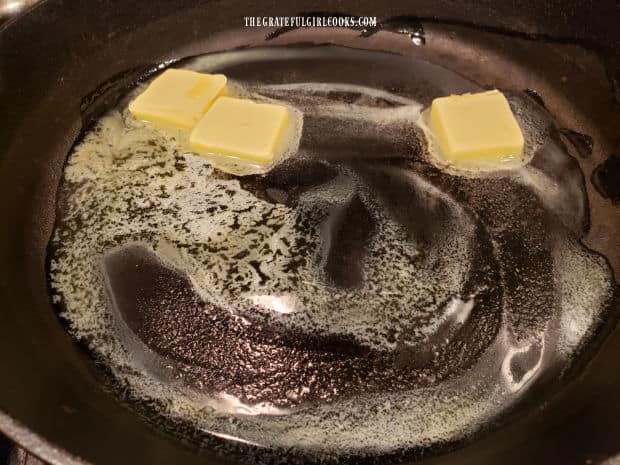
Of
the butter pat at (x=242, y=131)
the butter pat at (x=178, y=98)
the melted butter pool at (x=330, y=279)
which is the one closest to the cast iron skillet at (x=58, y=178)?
the melted butter pool at (x=330, y=279)

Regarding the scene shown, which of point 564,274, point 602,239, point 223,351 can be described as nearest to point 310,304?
point 223,351

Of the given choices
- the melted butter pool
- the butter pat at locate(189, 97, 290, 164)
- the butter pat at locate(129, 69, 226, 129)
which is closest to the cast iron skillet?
the melted butter pool

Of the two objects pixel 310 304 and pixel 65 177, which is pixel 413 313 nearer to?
pixel 310 304

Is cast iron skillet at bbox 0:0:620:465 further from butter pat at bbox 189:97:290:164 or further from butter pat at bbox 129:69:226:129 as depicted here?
butter pat at bbox 189:97:290:164

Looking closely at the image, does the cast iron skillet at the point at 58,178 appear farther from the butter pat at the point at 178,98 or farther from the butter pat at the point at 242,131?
the butter pat at the point at 242,131

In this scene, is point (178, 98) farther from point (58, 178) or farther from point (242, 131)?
point (58, 178)
